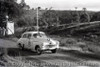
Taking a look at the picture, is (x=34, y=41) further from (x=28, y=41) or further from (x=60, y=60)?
(x=60, y=60)

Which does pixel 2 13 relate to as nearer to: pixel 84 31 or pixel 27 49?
pixel 27 49

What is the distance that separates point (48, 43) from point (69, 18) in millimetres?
36176

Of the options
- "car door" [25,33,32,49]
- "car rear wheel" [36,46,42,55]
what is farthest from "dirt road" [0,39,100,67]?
"car door" [25,33,32,49]

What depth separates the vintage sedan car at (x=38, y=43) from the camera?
713 inches

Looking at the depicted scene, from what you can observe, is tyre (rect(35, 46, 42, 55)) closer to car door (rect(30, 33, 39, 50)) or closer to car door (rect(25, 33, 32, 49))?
car door (rect(30, 33, 39, 50))

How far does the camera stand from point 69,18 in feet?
177

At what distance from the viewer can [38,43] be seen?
60.5 ft

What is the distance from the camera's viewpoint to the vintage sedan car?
18.1m

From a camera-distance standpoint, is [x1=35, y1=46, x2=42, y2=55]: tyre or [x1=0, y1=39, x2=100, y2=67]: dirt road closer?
[x1=0, y1=39, x2=100, y2=67]: dirt road

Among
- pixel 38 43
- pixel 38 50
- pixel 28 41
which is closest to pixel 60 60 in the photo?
pixel 38 50

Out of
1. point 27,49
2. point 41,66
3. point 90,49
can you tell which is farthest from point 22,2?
point 41,66

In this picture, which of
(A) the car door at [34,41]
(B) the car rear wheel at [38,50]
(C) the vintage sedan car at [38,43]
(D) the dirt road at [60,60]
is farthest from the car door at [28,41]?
(B) the car rear wheel at [38,50]

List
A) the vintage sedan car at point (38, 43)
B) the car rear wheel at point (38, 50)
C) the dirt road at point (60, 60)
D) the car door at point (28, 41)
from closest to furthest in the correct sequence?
the dirt road at point (60, 60) < the vintage sedan car at point (38, 43) < the car rear wheel at point (38, 50) < the car door at point (28, 41)

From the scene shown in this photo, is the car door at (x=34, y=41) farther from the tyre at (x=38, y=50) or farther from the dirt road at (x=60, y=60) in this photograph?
the dirt road at (x=60, y=60)
